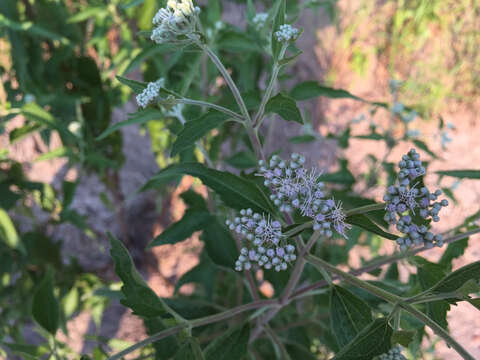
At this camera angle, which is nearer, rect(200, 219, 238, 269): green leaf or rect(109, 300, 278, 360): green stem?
rect(109, 300, 278, 360): green stem

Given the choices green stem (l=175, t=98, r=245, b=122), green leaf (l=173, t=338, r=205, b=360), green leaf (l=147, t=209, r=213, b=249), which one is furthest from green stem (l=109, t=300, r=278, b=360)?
green stem (l=175, t=98, r=245, b=122)

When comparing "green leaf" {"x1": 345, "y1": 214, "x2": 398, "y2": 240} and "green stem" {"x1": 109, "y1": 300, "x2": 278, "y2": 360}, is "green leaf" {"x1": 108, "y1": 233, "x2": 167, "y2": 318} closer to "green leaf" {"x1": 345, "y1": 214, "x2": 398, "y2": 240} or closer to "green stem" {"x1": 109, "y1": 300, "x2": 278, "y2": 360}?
"green stem" {"x1": 109, "y1": 300, "x2": 278, "y2": 360}

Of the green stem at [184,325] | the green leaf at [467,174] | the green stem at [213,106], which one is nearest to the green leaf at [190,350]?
the green stem at [184,325]

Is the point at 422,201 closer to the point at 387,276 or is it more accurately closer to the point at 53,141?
the point at 387,276

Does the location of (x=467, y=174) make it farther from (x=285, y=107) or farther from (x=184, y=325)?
(x=184, y=325)

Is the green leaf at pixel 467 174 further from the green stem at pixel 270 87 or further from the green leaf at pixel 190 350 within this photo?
the green leaf at pixel 190 350
